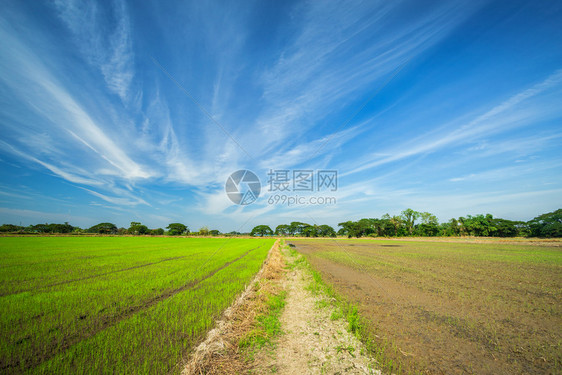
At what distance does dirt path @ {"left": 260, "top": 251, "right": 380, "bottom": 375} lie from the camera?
11.5ft

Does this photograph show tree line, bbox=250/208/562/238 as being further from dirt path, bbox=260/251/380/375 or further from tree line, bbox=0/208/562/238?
dirt path, bbox=260/251/380/375

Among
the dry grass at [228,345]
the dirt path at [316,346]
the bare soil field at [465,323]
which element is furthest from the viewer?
the bare soil field at [465,323]

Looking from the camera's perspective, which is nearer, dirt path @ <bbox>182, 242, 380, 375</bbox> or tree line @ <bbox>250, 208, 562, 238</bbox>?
dirt path @ <bbox>182, 242, 380, 375</bbox>

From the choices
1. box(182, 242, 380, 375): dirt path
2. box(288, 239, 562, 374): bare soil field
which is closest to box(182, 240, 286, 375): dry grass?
box(182, 242, 380, 375): dirt path

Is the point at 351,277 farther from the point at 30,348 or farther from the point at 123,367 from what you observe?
the point at 30,348

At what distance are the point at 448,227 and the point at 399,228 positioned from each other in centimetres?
2138

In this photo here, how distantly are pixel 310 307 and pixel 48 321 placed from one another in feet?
22.9

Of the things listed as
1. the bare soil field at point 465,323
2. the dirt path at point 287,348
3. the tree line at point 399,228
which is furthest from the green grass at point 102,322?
the tree line at point 399,228

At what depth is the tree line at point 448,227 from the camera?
2518 inches

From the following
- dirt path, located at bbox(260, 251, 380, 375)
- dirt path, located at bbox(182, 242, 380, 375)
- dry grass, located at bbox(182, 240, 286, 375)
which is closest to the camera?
dry grass, located at bbox(182, 240, 286, 375)

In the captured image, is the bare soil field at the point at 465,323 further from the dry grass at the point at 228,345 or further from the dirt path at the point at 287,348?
the dry grass at the point at 228,345

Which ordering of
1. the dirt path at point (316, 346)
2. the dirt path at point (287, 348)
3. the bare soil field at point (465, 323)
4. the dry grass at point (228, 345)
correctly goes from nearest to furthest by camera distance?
the dry grass at point (228, 345), the dirt path at point (287, 348), the dirt path at point (316, 346), the bare soil field at point (465, 323)

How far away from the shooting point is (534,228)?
6328 centimetres

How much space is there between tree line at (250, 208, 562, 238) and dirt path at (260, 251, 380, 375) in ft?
312
